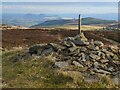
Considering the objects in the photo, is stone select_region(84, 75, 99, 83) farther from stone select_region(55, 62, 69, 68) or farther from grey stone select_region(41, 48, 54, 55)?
grey stone select_region(41, 48, 54, 55)

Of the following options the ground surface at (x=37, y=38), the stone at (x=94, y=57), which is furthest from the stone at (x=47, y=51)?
the ground surface at (x=37, y=38)

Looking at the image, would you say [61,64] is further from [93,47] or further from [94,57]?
[93,47]

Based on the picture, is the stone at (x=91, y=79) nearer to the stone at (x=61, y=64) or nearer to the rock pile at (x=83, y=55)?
the rock pile at (x=83, y=55)

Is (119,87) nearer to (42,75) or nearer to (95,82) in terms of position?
(95,82)

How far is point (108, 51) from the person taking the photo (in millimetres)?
21906

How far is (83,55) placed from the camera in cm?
2025

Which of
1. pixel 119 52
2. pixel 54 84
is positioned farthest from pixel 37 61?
pixel 119 52

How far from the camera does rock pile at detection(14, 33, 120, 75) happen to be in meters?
19.1

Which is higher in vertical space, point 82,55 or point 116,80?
point 82,55

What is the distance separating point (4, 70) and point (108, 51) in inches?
274

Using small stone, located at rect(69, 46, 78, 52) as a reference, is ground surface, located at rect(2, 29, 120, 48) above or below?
below

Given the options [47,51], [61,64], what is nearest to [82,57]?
[61,64]

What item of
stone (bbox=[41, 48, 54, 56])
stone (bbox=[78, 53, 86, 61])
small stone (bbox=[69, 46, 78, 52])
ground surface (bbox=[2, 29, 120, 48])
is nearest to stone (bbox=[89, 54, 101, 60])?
stone (bbox=[78, 53, 86, 61])

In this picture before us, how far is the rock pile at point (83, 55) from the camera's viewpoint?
1913 cm
